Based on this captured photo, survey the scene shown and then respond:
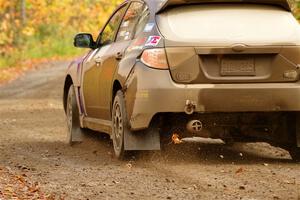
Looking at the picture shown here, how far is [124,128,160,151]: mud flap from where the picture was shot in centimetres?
876

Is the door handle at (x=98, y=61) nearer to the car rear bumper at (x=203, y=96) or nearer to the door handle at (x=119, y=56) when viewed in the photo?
the door handle at (x=119, y=56)

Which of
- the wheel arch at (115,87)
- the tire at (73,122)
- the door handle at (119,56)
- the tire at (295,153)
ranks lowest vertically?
the tire at (73,122)

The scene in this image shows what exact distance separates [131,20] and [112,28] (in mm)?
810

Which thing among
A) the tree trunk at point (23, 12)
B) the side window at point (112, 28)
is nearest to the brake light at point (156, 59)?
the side window at point (112, 28)

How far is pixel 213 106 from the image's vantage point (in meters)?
8.50

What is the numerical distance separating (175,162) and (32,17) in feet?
131

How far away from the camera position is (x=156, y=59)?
8.53m

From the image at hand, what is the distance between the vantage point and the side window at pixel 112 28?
405 inches

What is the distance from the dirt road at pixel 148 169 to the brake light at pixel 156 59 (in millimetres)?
987

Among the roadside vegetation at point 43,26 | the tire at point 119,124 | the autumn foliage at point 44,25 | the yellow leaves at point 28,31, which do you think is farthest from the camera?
the yellow leaves at point 28,31

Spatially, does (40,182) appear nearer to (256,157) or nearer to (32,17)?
(256,157)

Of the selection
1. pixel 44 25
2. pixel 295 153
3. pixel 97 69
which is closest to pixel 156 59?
pixel 97 69

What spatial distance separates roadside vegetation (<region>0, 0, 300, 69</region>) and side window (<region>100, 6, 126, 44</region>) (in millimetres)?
21941

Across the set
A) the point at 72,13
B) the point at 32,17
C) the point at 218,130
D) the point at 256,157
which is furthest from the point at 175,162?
the point at 72,13
